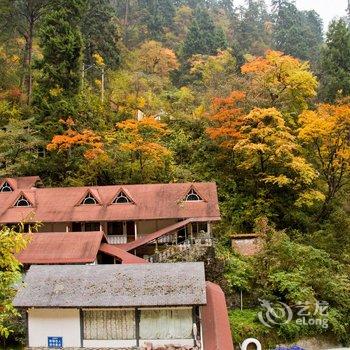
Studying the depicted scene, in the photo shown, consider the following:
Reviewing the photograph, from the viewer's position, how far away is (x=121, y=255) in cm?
2516

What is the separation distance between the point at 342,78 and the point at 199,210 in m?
23.5

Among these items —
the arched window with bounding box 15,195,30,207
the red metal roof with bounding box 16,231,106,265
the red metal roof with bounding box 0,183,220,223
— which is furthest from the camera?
the arched window with bounding box 15,195,30,207

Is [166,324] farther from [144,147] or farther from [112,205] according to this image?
[144,147]

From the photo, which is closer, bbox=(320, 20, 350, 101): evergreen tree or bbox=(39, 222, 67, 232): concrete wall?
bbox=(39, 222, 67, 232): concrete wall

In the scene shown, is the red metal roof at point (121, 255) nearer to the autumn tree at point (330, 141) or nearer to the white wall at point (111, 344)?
the white wall at point (111, 344)

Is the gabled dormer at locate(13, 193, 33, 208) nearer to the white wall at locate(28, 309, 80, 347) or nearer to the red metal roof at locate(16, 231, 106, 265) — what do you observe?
the red metal roof at locate(16, 231, 106, 265)

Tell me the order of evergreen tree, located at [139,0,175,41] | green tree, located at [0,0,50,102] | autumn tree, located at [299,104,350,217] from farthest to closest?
evergreen tree, located at [139,0,175,41] → green tree, located at [0,0,50,102] → autumn tree, located at [299,104,350,217]

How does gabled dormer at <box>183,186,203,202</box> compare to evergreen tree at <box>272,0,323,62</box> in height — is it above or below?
below

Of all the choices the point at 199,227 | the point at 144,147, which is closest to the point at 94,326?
the point at 199,227

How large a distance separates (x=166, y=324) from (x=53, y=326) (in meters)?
4.32

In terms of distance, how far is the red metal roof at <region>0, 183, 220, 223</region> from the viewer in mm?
28922

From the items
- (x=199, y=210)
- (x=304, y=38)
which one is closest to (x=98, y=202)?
(x=199, y=210)

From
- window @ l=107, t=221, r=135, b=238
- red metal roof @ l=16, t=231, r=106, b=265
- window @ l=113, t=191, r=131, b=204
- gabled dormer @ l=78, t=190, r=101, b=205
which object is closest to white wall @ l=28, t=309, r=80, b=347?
red metal roof @ l=16, t=231, r=106, b=265

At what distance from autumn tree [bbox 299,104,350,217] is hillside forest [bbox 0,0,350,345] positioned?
0.08 m
